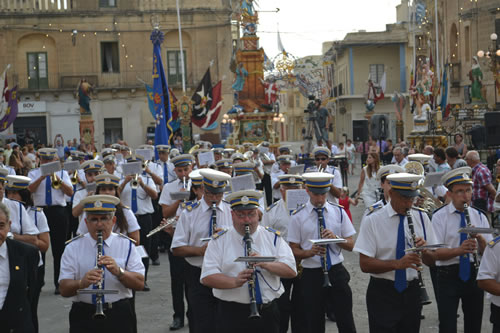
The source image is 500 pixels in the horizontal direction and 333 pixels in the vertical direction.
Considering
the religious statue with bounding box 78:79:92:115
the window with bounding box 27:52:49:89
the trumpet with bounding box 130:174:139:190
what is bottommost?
the trumpet with bounding box 130:174:139:190

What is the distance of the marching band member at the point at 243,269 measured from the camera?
619 cm

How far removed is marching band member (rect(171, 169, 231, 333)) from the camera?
7.83m

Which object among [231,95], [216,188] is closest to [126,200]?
[216,188]

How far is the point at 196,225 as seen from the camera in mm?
7969

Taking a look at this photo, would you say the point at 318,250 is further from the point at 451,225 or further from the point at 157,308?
the point at 157,308

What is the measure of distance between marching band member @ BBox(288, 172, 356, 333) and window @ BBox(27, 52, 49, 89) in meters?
42.9

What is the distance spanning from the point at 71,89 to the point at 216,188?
41669 millimetres

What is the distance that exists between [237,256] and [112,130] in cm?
4383

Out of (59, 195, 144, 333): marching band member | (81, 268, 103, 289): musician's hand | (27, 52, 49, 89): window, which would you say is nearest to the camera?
(81, 268, 103, 289): musician's hand

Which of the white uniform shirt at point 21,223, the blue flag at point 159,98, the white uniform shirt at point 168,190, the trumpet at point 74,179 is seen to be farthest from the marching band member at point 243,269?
the blue flag at point 159,98

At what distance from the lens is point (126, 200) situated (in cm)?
1240

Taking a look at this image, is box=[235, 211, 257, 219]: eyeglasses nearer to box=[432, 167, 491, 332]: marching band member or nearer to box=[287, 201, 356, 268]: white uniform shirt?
box=[287, 201, 356, 268]: white uniform shirt


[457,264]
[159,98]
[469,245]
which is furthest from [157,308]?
[159,98]

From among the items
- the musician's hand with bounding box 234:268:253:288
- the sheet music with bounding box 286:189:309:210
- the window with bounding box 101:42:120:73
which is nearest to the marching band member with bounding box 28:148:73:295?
the sheet music with bounding box 286:189:309:210
